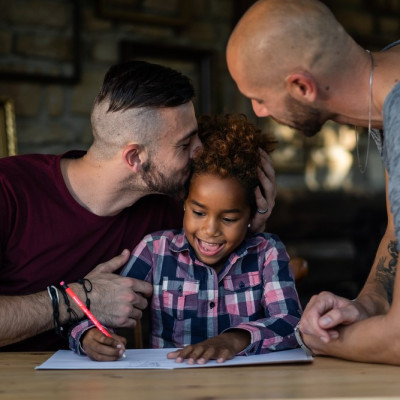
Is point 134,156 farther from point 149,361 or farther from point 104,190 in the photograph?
point 149,361

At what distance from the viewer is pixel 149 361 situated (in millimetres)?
1464

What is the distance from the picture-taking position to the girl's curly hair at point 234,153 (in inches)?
72.4

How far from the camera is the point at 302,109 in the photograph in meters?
1.55

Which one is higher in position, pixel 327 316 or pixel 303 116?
pixel 303 116

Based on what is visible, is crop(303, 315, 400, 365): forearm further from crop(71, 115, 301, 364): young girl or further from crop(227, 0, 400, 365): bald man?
crop(71, 115, 301, 364): young girl

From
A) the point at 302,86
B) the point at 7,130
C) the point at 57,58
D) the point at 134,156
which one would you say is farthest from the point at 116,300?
the point at 57,58

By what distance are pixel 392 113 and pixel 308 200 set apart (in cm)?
296

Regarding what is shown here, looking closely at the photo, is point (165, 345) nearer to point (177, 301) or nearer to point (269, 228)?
point (177, 301)

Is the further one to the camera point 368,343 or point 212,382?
point 368,343

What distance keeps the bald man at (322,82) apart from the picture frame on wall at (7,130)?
142cm

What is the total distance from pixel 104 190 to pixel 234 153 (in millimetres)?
430

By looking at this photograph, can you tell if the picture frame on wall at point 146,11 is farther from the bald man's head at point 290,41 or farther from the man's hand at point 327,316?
the man's hand at point 327,316

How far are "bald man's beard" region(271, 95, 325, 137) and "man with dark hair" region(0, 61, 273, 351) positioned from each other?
1.26ft

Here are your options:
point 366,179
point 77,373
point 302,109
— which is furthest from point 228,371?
point 366,179
